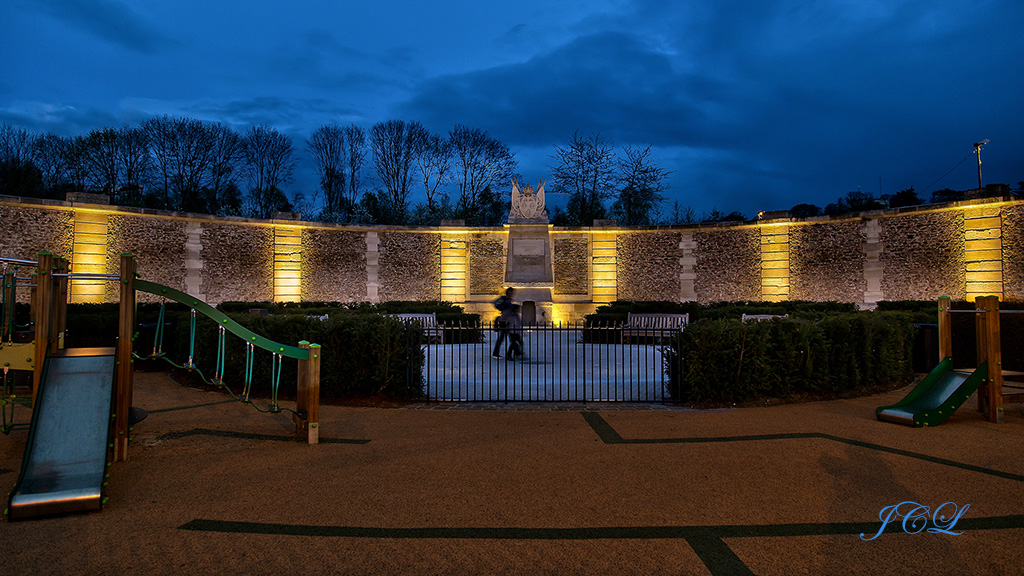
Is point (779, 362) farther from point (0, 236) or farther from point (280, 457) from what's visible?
point (0, 236)

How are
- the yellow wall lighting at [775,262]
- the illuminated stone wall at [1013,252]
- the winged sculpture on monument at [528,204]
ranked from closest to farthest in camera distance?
1. the illuminated stone wall at [1013,252]
2. the yellow wall lighting at [775,262]
3. the winged sculpture on monument at [528,204]

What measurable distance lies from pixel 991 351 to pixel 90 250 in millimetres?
24462

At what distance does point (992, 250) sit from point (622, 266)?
1271cm

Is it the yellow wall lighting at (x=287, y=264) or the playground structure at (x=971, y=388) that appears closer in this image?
the playground structure at (x=971, y=388)

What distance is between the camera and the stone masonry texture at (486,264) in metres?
23.4

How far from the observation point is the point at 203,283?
794 inches

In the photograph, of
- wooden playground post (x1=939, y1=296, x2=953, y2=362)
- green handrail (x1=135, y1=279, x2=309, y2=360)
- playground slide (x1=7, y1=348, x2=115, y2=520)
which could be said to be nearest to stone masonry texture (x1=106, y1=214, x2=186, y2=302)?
green handrail (x1=135, y1=279, x2=309, y2=360)

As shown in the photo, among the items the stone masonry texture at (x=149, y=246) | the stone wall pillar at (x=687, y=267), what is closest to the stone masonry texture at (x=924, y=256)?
the stone wall pillar at (x=687, y=267)

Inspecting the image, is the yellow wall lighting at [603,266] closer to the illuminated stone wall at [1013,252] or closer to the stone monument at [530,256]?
the stone monument at [530,256]

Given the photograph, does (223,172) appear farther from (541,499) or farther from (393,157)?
(541,499)

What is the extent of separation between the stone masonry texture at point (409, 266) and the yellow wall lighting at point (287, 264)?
11.3 feet

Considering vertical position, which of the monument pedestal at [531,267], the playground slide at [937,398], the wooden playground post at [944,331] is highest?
the monument pedestal at [531,267]

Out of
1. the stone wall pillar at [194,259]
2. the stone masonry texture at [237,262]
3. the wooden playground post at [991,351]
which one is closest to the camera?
the wooden playground post at [991,351]

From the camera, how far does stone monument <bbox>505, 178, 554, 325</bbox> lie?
19828mm
